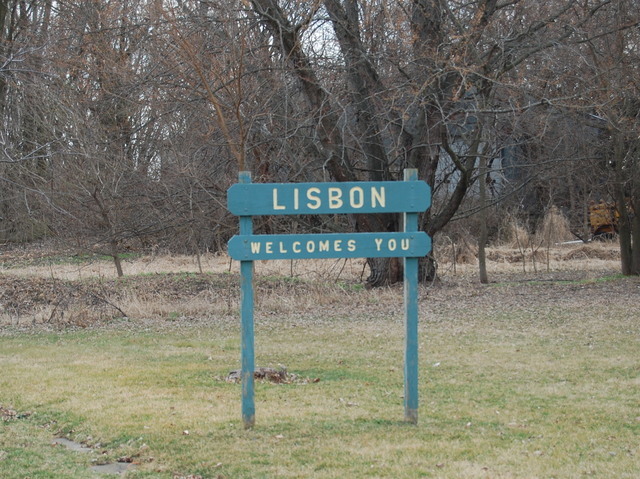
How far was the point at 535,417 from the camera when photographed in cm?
685

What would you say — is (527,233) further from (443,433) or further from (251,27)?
(443,433)

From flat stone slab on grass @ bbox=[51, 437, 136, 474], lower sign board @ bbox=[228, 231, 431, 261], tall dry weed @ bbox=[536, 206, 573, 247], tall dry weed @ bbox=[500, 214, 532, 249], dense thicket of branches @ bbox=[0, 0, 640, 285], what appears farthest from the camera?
tall dry weed @ bbox=[500, 214, 532, 249]

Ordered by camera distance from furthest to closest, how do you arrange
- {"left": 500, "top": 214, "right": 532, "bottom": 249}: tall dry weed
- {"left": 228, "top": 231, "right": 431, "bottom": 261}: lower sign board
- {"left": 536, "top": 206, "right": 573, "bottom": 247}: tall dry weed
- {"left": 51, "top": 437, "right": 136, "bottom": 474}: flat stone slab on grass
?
{"left": 500, "top": 214, "right": 532, "bottom": 249}: tall dry weed
{"left": 536, "top": 206, "right": 573, "bottom": 247}: tall dry weed
{"left": 228, "top": 231, "right": 431, "bottom": 261}: lower sign board
{"left": 51, "top": 437, "right": 136, "bottom": 474}: flat stone slab on grass

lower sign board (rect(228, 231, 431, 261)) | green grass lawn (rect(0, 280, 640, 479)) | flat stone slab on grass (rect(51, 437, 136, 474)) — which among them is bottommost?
flat stone slab on grass (rect(51, 437, 136, 474))

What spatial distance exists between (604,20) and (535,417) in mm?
13585

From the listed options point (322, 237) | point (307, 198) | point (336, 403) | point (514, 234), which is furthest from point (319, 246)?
point (514, 234)

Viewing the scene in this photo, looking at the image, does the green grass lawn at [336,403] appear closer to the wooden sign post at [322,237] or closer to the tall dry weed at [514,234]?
the wooden sign post at [322,237]

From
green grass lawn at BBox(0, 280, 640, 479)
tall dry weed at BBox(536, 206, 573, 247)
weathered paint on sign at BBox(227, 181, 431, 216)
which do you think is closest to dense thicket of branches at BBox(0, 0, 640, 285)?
green grass lawn at BBox(0, 280, 640, 479)

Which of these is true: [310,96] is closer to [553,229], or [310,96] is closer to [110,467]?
[110,467]

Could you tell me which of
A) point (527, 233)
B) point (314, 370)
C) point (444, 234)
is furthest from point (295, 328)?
point (527, 233)

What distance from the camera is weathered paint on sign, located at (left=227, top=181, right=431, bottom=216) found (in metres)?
6.18

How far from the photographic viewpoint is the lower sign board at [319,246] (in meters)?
6.16

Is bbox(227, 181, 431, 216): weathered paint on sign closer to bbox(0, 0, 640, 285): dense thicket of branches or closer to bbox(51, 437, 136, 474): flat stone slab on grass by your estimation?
bbox(51, 437, 136, 474): flat stone slab on grass

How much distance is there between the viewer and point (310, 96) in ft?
53.7
